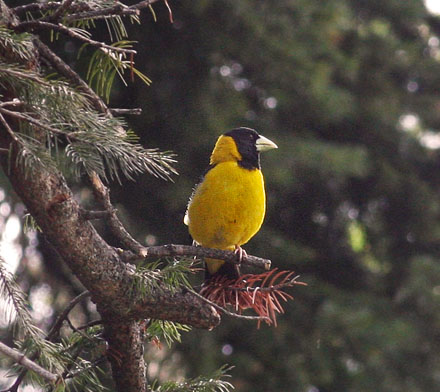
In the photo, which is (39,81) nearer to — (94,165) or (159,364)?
(94,165)

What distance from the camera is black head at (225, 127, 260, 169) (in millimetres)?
3760

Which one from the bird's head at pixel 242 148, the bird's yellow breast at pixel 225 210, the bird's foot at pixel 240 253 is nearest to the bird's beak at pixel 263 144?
the bird's head at pixel 242 148

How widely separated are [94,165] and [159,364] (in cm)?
364

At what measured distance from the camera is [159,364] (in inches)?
212

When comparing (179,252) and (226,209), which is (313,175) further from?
(179,252)

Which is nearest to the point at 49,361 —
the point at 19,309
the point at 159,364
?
the point at 19,309

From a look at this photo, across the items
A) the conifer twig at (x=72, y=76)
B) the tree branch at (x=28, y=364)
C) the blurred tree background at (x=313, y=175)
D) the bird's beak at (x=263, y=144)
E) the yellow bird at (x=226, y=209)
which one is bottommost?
the blurred tree background at (x=313, y=175)

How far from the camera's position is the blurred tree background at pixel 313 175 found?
217 inches

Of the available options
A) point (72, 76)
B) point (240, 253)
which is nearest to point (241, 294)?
point (240, 253)

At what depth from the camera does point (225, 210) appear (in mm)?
3377

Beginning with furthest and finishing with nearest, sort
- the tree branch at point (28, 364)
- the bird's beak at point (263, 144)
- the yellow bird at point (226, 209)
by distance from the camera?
the bird's beak at point (263, 144) < the yellow bird at point (226, 209) < the tree branch at point (28, 364)

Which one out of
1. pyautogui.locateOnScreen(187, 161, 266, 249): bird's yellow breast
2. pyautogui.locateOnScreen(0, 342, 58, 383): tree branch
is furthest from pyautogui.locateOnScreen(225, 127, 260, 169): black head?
pyautogui.locateOnScreen(0, 342, 58, 383): tree branch

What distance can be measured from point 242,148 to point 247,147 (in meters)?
0.04

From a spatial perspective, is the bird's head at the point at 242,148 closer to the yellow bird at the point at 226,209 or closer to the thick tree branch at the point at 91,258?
the yellow bird at the point at 226,209
